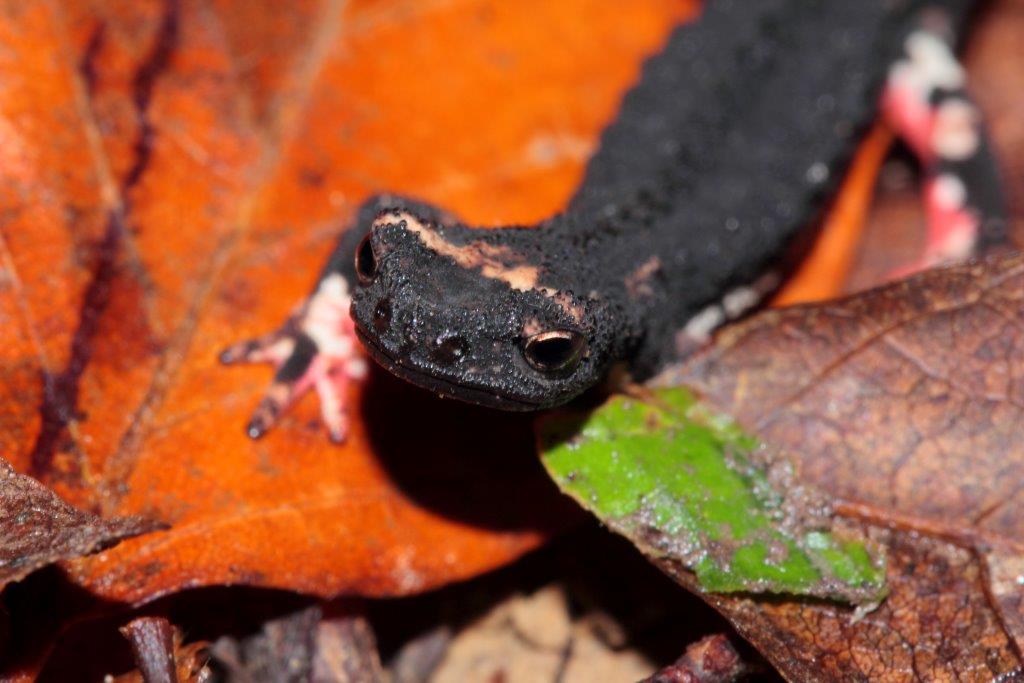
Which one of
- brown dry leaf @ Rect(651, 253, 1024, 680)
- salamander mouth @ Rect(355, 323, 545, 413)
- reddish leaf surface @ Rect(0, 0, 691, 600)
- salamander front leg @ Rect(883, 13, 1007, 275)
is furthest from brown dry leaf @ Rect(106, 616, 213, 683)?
salamander front leg @ Rect(883, 13, 1007, 275)

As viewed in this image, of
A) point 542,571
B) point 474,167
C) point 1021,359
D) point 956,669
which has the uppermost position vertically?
point 1021,359

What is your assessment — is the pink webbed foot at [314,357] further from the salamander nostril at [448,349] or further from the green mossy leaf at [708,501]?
the green mossy leaf at [708,501]

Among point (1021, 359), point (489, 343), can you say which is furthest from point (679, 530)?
point (1021, 359)

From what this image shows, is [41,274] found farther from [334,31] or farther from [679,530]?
[679,530]

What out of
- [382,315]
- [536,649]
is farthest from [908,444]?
[382,315]

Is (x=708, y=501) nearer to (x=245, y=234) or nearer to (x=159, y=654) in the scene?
(x=159, y=654)

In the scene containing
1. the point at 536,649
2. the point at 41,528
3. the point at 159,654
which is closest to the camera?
the point at 41,528

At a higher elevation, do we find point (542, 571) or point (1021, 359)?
point (1021, 359)
